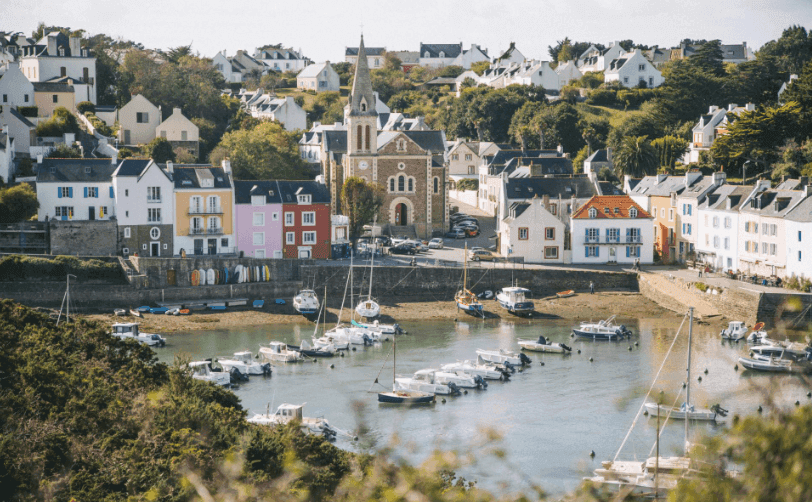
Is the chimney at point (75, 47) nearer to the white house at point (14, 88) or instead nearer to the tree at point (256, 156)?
the white house at point (14, 88)

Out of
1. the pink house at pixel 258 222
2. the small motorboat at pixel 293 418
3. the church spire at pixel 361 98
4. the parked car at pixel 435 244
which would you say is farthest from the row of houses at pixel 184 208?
the small motorboat at pixel 293 418

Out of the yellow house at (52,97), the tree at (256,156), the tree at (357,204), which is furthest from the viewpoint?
the yellow house at (52,97)

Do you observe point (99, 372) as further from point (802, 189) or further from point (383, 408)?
point (802, 189)

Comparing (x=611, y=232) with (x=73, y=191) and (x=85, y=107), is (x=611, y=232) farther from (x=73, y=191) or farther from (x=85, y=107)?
(x=85, y=107)

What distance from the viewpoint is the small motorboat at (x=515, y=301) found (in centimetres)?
4153

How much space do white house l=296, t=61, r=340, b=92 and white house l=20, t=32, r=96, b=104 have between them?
116ft

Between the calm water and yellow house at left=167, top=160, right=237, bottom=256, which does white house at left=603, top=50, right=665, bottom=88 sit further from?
the calm water

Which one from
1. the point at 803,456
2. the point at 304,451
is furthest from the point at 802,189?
the point at 803,456

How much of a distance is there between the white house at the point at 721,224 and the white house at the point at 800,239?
3449mm

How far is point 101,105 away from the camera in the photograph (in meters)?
64.3

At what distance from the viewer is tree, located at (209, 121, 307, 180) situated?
56.2m

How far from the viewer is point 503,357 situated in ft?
108

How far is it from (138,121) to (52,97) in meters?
5.01

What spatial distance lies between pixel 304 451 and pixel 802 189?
30.1m
